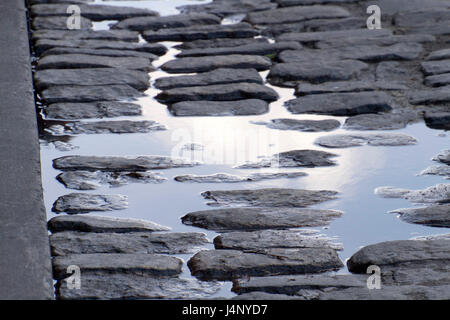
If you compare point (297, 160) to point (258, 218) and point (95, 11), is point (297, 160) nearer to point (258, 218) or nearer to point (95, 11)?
point (258, 218)

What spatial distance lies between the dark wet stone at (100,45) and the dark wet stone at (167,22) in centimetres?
48

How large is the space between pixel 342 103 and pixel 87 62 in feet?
5.26

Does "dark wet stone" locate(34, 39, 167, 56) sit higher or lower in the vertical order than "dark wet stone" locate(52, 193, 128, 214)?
higher

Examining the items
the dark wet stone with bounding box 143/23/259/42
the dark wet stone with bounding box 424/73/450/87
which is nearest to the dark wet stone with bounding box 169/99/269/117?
the dark wet stone with bounding box 424/73/450/87

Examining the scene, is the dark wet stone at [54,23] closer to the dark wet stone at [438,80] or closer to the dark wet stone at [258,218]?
the dark wet stone at [438,80]

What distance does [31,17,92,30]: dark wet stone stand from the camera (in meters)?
6.24

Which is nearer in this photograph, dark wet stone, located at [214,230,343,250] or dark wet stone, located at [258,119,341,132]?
dark wet stone, located at [214,230,343,250]

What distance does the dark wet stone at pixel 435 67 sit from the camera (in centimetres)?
521

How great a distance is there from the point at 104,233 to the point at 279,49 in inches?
114

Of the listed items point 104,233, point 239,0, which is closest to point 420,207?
point 104,233

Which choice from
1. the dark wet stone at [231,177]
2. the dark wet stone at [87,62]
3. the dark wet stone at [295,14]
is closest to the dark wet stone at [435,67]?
the dark wet stone at [295,14]

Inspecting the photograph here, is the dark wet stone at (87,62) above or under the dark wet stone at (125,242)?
above

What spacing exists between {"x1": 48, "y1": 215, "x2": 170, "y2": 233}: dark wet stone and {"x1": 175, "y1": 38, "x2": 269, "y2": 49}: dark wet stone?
2.78 meters

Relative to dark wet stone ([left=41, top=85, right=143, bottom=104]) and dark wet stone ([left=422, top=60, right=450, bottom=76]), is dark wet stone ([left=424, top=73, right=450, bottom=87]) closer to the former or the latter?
dark wet stone ([left=422, top=60, right=450, bottom=76])
